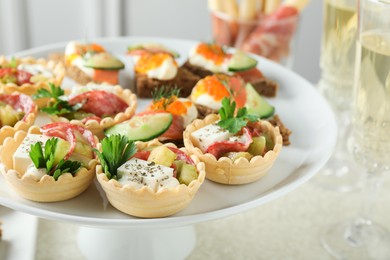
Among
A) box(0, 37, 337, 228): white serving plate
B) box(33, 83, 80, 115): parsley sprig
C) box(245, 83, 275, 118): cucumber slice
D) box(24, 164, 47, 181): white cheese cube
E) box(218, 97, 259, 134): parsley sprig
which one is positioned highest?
box(218, 97, 259, 134): parsley sprig

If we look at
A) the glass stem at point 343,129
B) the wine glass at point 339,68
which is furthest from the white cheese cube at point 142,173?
the glass stem at point 343,129

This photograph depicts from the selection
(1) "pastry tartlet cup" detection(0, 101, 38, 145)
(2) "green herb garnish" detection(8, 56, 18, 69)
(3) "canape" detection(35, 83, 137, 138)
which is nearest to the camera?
(1) "pastry tartlet cup" detection(0, 101, 38, 145)

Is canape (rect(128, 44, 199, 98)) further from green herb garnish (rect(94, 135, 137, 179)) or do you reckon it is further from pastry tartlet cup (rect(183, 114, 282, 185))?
green herb garnish (rect(94, 135, 137, 179))

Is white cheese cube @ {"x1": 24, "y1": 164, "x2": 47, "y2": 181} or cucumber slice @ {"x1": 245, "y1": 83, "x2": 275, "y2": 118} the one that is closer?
white cheese cube @ {"x1": 24, "y1": 164, "x2": 47, "y2": 181}

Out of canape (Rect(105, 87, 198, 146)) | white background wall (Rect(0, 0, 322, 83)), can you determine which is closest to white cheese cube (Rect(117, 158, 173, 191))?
canape (Rect(105, 87, 198, 146))

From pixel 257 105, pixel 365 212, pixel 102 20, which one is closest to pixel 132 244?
pixel 257 105

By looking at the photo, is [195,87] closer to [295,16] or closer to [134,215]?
[134,215]

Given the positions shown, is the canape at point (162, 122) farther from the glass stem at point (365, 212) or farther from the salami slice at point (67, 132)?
the glass stem at point (365, 212)
